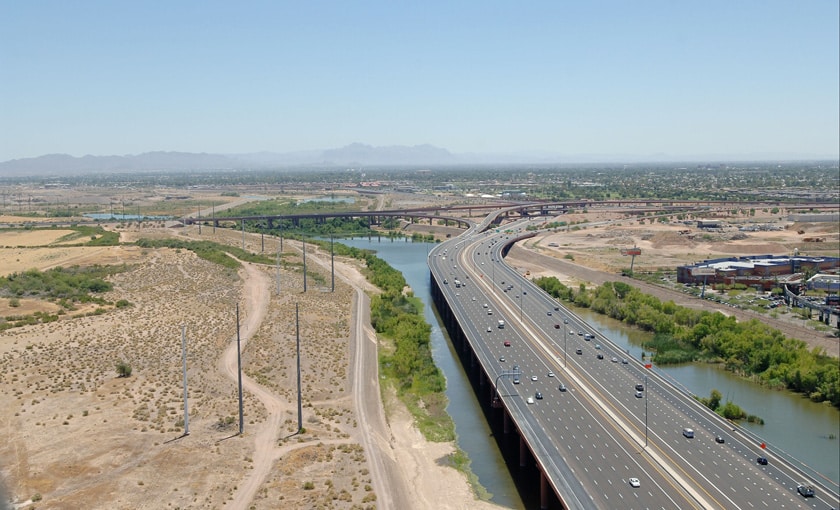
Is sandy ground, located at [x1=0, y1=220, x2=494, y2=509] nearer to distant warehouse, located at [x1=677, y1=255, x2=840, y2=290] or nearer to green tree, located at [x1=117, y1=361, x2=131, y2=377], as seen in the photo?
green tree, located at [x1=117, y1=361, x2=131, y2=377]

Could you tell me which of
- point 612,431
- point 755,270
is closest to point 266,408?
point 612,431

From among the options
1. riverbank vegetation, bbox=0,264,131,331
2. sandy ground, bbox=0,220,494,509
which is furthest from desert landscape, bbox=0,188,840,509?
riverbank vegetation, bbox=0,264,131,331

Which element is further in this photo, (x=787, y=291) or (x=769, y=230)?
(x=769, y=230)

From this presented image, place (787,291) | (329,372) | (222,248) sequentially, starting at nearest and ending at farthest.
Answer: (329,372) → (787,291) → (222,248)

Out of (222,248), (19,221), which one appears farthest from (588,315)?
(19,221)

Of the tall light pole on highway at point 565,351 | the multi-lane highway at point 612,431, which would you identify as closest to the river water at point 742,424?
the multi-lane highway at point 612,431

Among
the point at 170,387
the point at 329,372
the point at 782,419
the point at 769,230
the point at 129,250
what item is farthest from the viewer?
the point at 769,230

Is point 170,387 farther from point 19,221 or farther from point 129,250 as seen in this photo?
point 19,221
